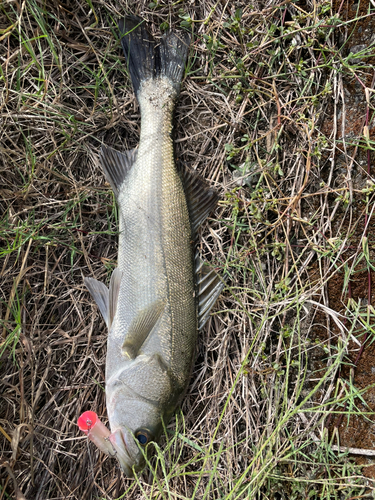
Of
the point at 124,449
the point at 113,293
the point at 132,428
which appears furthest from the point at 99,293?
the point at 124,449

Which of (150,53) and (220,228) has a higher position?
(150,53)

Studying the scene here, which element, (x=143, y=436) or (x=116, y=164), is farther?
(x=116, y=164)

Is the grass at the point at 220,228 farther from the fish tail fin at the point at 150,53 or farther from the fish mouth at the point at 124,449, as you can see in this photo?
the fish mouth at the point at 124,449

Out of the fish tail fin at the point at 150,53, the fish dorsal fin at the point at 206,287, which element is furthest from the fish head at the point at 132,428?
the fish tail fin at the point at 150,53

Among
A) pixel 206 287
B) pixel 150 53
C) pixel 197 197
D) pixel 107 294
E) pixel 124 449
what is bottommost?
pixel 124 449

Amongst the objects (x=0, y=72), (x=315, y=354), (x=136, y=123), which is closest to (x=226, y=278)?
(x=315, y=354)

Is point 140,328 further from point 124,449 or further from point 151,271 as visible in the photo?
point 124,449

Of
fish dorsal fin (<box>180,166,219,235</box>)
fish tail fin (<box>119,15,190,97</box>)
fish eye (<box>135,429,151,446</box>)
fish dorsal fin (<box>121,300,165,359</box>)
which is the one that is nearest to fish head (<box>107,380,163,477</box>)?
fish eye (<box>135,429,151,446</box>)
